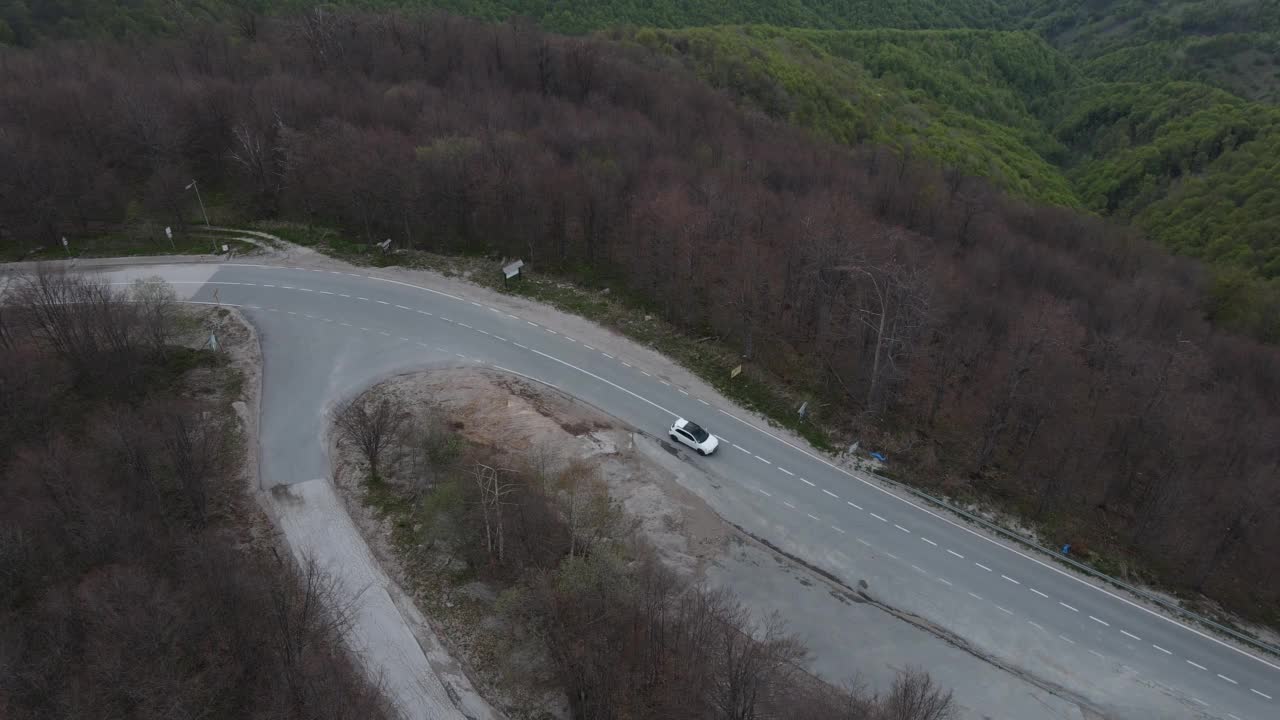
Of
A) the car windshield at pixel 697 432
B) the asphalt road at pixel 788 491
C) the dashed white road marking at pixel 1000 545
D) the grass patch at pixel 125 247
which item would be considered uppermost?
the car windshield at pixel 697 432

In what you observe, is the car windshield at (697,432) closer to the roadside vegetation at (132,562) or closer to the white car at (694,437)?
the white car at (694,437)

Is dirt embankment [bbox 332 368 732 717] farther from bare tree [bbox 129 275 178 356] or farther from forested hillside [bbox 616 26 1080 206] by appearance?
forested hillside [bbox 616 26 1080 206]

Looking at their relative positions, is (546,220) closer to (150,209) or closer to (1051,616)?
(150,209)

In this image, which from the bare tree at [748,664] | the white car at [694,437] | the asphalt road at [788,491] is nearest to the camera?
the bare tree at [748,664]

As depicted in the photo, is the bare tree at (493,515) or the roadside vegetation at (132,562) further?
the bare tree at (493,515)

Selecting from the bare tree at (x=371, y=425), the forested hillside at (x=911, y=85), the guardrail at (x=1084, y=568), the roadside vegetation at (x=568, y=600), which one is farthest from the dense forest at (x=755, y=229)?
the forested hillside at (x=911, y=85)

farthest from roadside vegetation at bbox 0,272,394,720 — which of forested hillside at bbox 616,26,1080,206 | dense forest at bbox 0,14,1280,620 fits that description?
forested hillside at bbox 616,26,1080,206

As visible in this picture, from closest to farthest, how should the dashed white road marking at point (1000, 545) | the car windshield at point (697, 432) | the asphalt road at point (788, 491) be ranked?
the asphalt road at point (788, 491)
the dashed white road marking at point (1000, 545)
the car windshield at point (697, 432)
